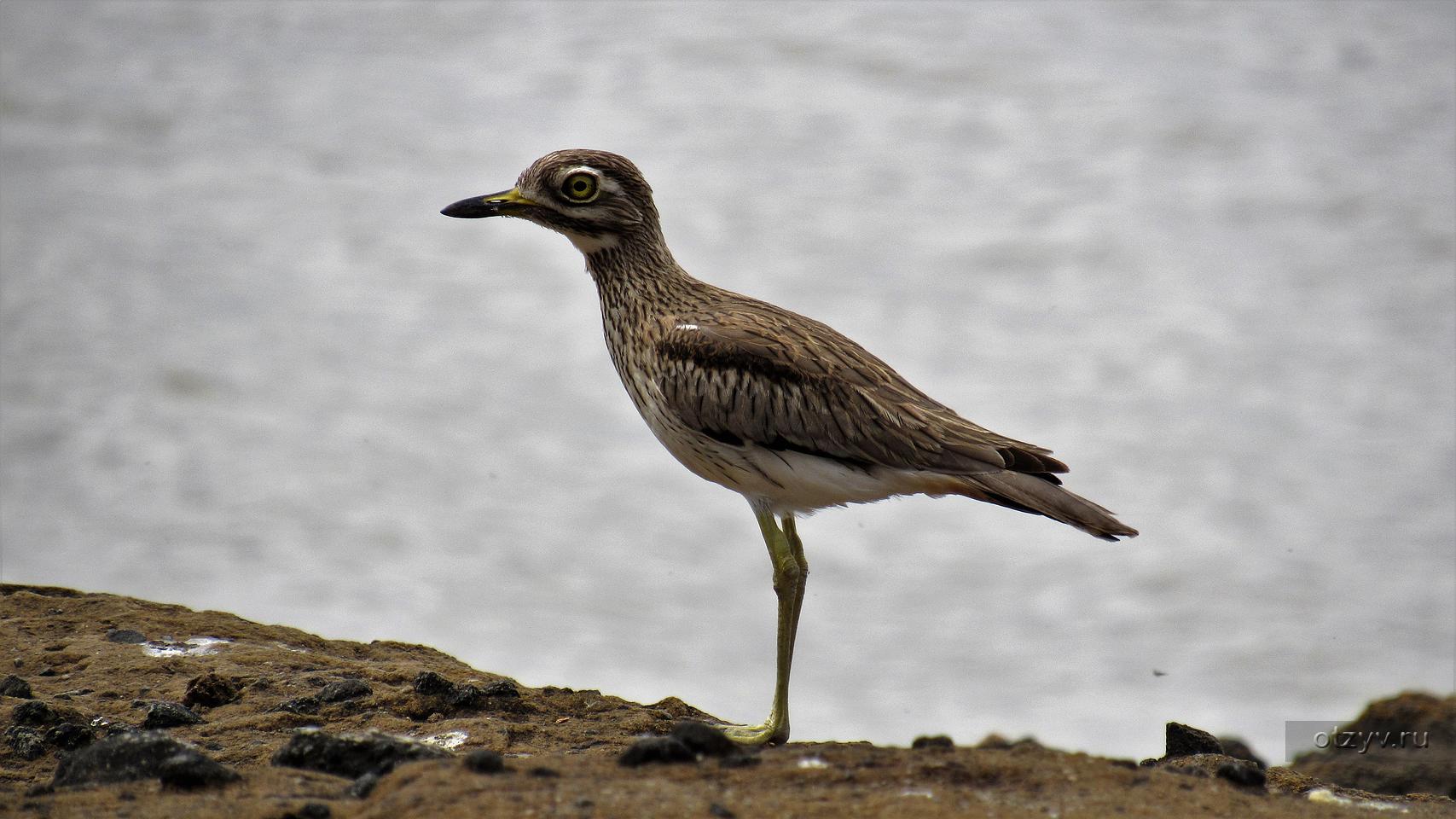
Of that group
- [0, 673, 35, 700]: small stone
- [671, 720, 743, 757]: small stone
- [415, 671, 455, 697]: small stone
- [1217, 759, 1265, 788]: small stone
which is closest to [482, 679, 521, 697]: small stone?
[415, 671, 455, 697]: small stone

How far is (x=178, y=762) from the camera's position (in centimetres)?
449

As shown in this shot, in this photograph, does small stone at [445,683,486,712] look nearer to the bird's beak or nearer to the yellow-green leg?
the yellow-green leg

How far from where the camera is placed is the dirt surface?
423cm

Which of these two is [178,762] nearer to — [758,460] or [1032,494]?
[758,460]

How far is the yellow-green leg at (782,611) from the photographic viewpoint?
6.46 m

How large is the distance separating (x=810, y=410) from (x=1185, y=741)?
191cm

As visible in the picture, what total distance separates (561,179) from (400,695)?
2.32 meters

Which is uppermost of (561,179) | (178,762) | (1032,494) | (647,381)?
(561,179)

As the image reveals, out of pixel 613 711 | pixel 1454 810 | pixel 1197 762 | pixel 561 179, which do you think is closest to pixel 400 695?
pixel 613 711

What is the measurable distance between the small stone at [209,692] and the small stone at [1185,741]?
11.7ft

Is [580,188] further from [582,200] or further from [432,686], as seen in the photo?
[432,686]

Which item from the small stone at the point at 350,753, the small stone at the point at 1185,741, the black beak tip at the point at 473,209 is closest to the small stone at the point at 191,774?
the small stone at the point at 350,753

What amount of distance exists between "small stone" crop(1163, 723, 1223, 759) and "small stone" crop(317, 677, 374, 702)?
306 centimetres

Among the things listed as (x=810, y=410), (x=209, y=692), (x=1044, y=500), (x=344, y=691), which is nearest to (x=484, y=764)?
(x=344, y=691)
